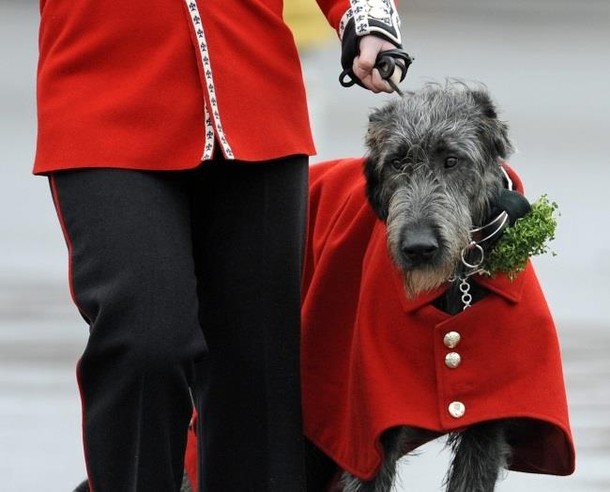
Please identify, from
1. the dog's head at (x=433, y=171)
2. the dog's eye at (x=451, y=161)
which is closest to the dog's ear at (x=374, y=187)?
the dog's head at (x=433, y=171)

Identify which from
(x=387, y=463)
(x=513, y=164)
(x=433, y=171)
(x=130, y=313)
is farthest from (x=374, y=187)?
(x=513, y=164)

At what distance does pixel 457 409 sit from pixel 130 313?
96cm

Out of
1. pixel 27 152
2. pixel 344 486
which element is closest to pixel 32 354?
pixel 344 486

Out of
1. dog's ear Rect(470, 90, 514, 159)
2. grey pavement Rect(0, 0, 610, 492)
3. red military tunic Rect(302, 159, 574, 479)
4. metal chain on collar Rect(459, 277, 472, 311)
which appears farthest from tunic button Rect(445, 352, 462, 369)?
grey pavement Rect(0, 0, 610, 492)

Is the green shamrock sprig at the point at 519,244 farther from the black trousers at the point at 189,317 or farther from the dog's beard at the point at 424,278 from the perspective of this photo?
the black trousers at the point at 189,317

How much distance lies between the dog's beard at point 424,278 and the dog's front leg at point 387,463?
400mm

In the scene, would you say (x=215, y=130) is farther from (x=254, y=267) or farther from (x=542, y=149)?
(x=542, y=149)

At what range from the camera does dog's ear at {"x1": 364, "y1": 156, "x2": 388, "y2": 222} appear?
4.05 m

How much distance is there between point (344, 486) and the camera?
427cm

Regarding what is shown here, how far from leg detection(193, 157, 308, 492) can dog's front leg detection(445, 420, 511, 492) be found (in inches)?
17.0

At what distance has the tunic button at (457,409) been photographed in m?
3.98

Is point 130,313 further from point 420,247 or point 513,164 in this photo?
point 513,164

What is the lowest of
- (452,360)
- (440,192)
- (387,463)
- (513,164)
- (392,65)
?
(387,463)

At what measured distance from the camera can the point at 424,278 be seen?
3.85 metres
